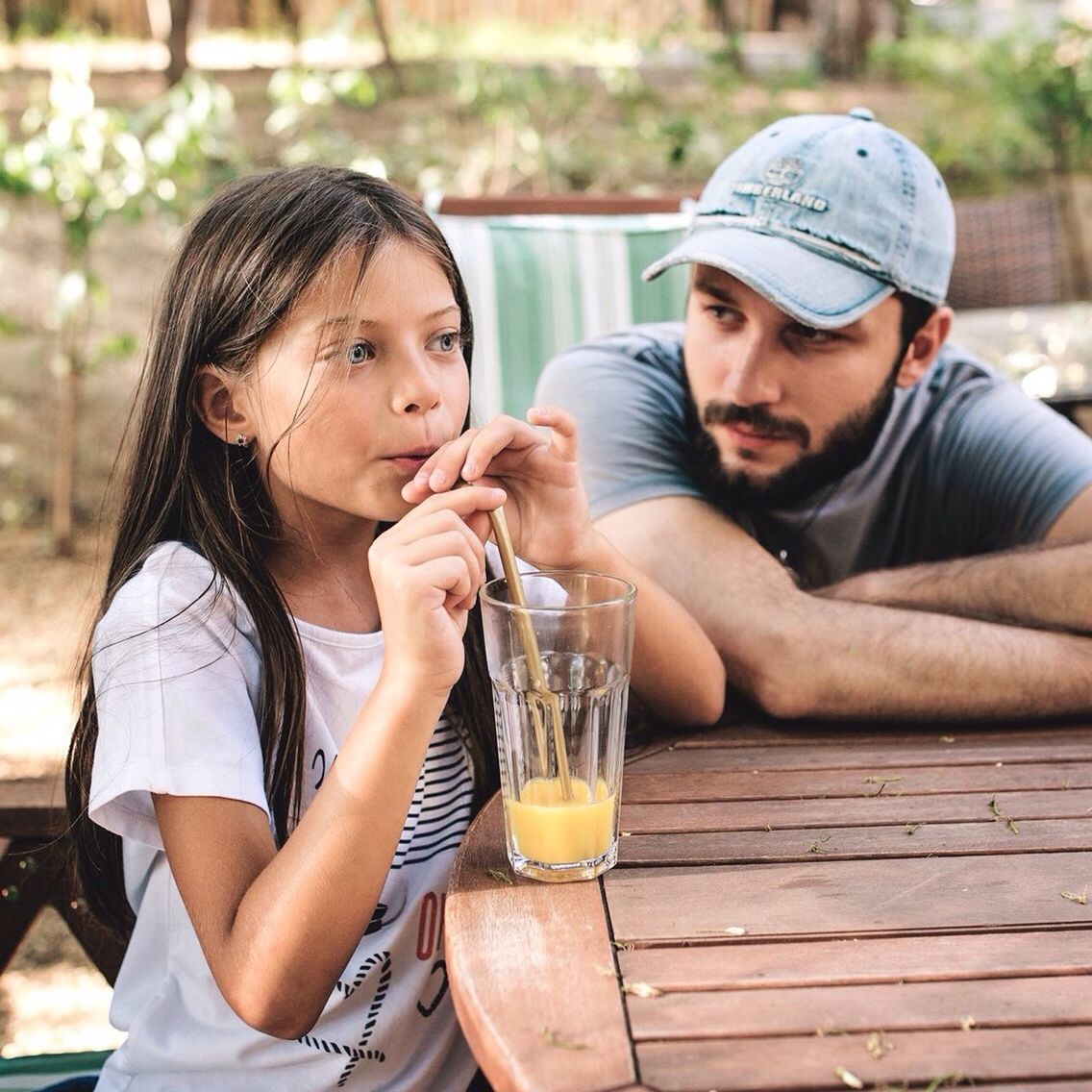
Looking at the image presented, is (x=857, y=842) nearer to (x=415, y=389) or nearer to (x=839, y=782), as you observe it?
(x=839, y=782)

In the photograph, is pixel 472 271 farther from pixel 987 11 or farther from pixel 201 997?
pixel 987 11

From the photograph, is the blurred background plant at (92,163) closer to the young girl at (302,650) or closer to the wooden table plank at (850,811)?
the young girl at (302,650)

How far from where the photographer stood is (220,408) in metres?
1.48

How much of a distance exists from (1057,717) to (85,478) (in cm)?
502

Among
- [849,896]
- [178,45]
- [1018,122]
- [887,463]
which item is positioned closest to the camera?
[849,896]

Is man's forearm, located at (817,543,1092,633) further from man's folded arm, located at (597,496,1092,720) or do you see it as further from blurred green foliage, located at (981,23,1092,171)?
blurred green foliage, located at (981,23,1092,171)

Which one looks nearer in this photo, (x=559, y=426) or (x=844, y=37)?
(x=559, y=426)

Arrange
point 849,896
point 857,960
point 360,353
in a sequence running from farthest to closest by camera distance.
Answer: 1. point 360,353
2. point 849,896
3. point 857,960

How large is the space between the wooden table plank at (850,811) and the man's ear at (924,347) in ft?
3.38

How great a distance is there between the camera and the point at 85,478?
5.89 metres

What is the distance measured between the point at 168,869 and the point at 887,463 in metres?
1.44

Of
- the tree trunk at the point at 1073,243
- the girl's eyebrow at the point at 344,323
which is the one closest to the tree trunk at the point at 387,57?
the tree trunk at the point at 1073,243

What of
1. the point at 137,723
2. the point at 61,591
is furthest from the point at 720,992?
the point at 61,591

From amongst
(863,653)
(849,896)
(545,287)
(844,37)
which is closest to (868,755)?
(863,653)
